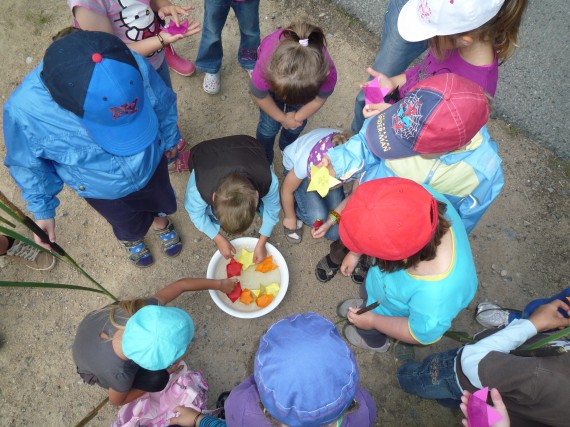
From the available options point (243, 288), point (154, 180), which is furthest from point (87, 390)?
point (154, 180)

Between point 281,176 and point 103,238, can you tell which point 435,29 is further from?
point 103,238

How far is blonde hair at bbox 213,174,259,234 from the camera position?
208 cm

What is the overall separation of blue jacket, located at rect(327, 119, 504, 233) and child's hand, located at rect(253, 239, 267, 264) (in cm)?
80

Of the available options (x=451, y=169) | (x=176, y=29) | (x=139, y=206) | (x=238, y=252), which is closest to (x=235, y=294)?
(x=238, y=252)

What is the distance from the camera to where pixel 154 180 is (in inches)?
94.1

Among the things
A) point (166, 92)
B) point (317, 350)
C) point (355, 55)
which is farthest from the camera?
point (355, 55)

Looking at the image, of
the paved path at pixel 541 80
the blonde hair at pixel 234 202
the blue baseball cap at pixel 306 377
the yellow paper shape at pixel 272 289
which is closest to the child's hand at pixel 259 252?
the yellow paper shape at pixel 272 289

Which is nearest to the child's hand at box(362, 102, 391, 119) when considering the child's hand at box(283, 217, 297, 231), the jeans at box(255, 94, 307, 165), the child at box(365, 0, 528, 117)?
the child at box(365, 0, 528, 117)

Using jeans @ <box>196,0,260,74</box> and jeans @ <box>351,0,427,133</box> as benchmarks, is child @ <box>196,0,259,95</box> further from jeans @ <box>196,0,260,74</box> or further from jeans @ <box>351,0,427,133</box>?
jeans @ <box>351,0,427,133</box>

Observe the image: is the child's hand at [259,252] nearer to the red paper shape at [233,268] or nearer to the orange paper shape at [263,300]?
the red paper shape at [233,268]

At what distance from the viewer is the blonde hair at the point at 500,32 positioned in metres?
1.79

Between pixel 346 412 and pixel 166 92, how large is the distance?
1750 millimetres

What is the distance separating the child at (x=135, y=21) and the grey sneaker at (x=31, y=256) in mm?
1422

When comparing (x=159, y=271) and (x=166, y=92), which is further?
(x=159, y=271)
